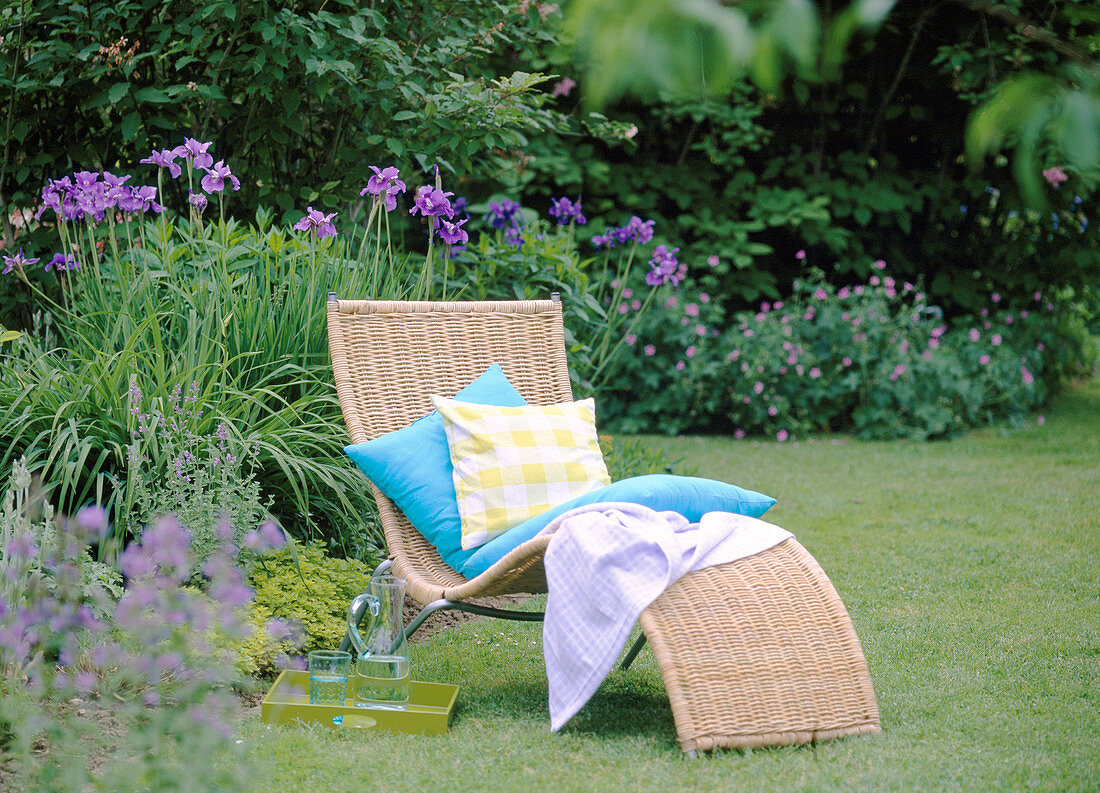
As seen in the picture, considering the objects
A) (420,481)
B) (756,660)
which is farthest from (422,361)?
(756,660)

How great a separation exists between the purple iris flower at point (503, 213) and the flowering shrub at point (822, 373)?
2139 millimetres

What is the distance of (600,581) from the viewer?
2.12 m

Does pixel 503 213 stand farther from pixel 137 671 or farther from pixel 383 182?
pixel 137 671

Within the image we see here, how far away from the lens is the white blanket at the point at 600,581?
6.86 ft

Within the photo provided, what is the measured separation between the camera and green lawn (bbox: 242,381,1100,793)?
196cm

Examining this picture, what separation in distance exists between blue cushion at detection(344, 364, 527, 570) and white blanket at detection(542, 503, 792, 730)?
0.44m

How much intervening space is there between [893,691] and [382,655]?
1.23 meters

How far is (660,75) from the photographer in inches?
30.2

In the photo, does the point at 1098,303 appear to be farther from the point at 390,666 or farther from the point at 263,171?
the point at 390,666

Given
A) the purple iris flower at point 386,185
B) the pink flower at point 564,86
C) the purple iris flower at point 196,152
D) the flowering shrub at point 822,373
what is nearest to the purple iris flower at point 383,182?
the purple iris flower at point 386,185

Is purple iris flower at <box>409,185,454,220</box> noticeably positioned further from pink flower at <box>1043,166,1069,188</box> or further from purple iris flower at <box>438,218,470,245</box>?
pink flower at <box>1043,166,1069,188</box>

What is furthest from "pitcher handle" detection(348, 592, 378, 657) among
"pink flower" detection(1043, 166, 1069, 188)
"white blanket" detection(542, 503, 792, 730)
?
"pink flower" detection(1043, 166, 1069, 188)

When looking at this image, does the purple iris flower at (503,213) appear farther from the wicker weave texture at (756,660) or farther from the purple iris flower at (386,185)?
the wicker weave texture at (756,660)

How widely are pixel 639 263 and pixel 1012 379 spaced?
8.19ft
